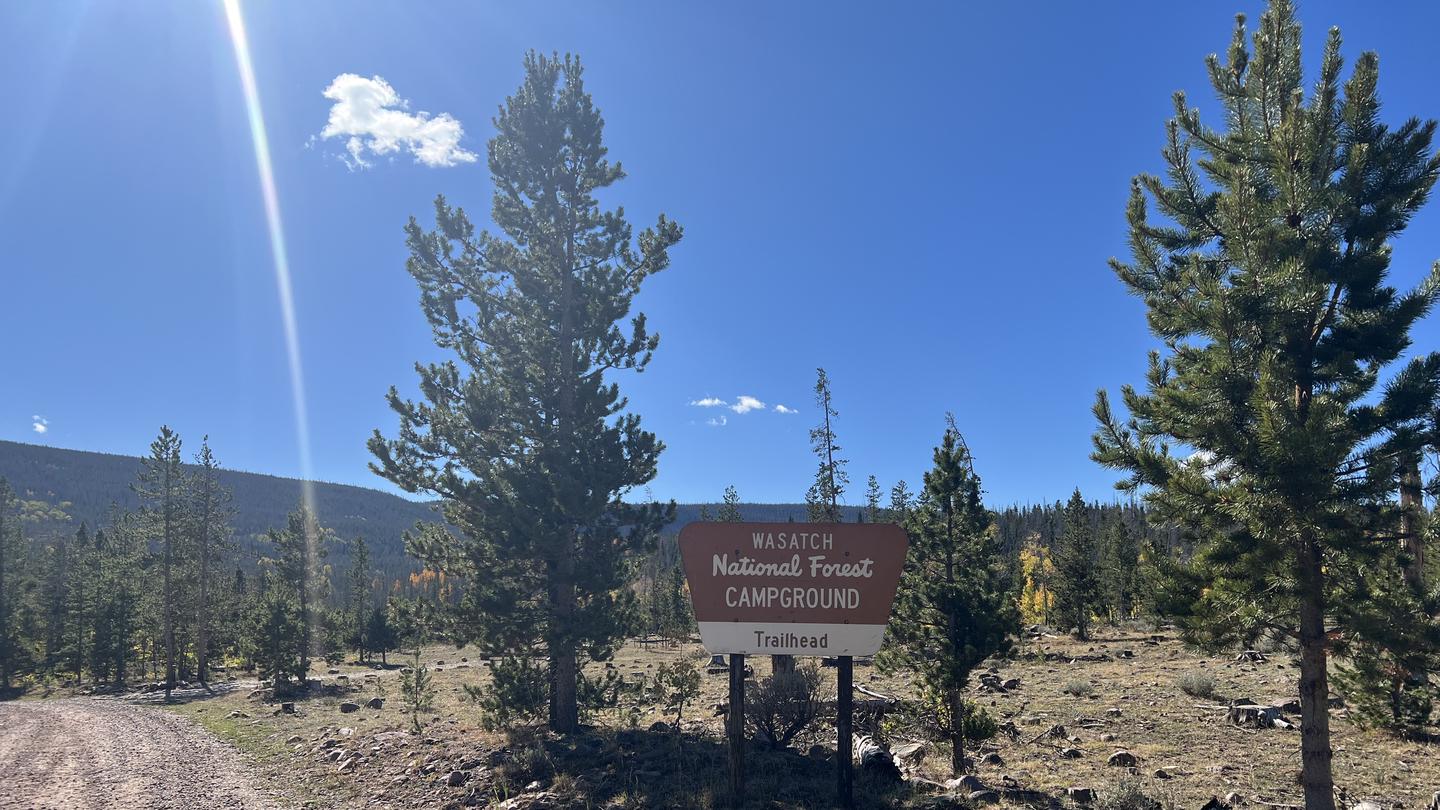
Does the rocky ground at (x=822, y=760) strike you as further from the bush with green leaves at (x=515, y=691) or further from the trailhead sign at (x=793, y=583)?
the trailhead sign at (x=793, y=583)

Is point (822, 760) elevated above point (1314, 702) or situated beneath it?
situated beneath

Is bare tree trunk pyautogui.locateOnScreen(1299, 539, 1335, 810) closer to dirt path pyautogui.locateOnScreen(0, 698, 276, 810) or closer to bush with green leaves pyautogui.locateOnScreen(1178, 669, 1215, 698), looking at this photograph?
dirt path pyautogui.locateOnScreen(0, 698, 276, 810)

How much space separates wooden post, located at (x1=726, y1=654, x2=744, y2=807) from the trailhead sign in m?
0.31

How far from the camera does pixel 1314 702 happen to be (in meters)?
7.19

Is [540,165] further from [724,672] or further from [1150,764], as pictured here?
[724,672]

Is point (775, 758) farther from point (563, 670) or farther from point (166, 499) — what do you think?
point (166, 499)

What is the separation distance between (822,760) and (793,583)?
17.1 feet

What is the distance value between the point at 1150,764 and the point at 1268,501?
34.1ft

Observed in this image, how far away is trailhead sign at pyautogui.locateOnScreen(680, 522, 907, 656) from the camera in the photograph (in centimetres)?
881

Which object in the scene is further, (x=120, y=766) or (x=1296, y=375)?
(x=120, y=766)

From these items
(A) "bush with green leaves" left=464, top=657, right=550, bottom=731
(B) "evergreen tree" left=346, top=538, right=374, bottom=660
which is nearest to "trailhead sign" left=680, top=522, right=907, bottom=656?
(A) "bush with green leaves" left=464, top=657, right=550, bottom=731

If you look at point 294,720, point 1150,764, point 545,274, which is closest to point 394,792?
point 545,274

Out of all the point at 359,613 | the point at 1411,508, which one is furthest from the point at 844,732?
the point at 359,613

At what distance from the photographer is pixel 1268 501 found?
6.21m
